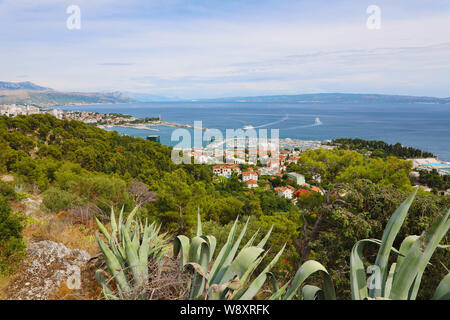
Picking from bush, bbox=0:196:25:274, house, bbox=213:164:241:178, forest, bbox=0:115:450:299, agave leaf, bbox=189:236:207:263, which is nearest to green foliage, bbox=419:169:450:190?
forest, bbox=0:115:450:299

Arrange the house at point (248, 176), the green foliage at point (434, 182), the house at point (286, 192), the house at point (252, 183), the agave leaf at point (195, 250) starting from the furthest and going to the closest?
the house at point (248, 176) < the house at point (252, 183) < the house at point (286, 192) < the green foliage at point (434, 182) < the agave leaf at point (195, 250)

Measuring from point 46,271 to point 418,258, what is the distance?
350 cm

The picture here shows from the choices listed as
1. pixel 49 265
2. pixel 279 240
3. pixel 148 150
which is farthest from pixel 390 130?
pixel 49 265

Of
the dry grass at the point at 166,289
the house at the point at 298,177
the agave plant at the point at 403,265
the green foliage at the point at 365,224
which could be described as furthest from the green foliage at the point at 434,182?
the dry grass at the point at 166,289

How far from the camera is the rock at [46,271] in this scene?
8.93 ft

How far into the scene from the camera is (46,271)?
9.99 feet

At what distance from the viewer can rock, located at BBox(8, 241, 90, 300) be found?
272 centimetres

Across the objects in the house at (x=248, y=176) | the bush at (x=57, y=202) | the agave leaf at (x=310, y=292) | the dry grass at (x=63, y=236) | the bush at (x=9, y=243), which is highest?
the agave leaf at (x=310, y=292)

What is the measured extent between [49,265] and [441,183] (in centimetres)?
3118

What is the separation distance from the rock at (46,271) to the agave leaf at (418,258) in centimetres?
283

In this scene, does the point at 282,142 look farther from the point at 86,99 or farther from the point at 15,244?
the point at 86,99

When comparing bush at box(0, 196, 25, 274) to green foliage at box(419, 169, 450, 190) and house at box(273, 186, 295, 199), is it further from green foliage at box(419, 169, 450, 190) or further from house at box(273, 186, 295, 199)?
green foliage at box(419, 169, 450, 190)

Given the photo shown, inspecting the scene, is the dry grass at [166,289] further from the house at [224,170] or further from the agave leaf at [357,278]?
the house at [224,170]

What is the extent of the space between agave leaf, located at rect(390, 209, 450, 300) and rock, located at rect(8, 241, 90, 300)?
2831 millimetres
